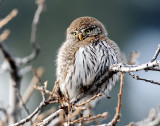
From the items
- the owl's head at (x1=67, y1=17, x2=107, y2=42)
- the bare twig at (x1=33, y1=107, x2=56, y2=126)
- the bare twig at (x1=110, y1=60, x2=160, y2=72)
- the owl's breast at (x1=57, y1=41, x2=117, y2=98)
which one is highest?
the owl's head at (x1=67, y1=17, x2=107, y2=42)

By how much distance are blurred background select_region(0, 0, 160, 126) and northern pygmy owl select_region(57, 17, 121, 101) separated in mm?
3577

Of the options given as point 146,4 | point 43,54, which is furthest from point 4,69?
point 146,4

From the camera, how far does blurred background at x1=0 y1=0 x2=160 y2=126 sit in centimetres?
815

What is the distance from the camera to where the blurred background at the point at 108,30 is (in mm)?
8148

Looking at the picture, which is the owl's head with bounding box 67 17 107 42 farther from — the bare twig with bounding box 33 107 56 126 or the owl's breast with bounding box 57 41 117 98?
the bare twig with bounding box 33 107 56 126

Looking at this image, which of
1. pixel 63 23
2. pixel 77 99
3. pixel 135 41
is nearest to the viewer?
pixel 77 99

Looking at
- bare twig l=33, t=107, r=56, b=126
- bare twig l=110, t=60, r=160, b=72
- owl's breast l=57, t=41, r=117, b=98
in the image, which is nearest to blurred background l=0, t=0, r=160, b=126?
bare twig l=33, t=107, r=56, b=126

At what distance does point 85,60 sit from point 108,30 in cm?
611

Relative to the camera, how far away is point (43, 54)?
848cm

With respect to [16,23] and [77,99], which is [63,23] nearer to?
[16,23]

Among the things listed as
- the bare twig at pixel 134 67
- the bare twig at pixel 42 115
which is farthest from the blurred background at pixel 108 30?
the bare twig at pixel 134 67

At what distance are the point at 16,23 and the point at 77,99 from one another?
6404 mm

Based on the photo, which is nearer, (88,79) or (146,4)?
(88,79)

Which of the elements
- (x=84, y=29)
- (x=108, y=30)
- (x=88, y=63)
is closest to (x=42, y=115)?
(x=88, y=63)
